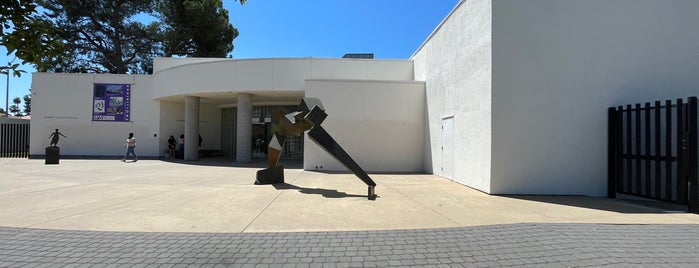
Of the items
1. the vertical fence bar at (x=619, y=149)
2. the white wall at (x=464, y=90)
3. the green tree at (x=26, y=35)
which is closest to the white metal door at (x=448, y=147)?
the white wall at (x=464, y=90)

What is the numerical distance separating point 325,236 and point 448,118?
8.42 metres

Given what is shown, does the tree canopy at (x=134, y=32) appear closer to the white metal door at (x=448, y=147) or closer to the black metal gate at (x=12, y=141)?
the black metal gate at (x=12, y=141)

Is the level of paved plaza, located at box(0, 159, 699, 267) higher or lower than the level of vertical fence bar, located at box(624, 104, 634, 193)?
lower

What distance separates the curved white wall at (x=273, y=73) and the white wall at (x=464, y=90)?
13.6ft

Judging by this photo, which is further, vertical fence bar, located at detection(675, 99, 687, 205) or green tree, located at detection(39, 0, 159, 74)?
green tree, located at detection(39, 0, 159, 74)

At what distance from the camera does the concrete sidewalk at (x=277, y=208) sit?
20.2 feet

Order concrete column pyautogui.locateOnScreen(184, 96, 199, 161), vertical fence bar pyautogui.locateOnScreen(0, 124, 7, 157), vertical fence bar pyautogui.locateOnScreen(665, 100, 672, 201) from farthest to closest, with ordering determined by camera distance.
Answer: vertical fence bar pyautogui.locateOnScreen(0, 124, 7, 157) → concrete column pyautogui.locateOnScreen(184, 96, 199, 161) → vertical fence bar pyautogui.locateOnScreen(665, 100, 672, 201)

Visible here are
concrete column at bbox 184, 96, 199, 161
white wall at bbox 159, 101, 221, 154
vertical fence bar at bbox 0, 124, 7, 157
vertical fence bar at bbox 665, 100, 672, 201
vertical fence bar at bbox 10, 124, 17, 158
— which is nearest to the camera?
vertical fence bar at bbox 665, 100, 672, 201

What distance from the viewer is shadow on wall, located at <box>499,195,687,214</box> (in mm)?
7715

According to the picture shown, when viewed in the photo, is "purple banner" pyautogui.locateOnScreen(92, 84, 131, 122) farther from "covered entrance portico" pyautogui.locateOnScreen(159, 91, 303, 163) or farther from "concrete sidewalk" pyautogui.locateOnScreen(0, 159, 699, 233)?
"concrete sidewalk" pyautogui.locateOnScreen(0, 159, 699, 233)

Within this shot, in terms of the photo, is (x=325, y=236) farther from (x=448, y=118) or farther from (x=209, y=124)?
(x=209, y=124)

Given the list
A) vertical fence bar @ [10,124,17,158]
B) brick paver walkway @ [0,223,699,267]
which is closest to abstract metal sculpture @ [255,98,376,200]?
brick paver walkway @ [0,223,699,267]

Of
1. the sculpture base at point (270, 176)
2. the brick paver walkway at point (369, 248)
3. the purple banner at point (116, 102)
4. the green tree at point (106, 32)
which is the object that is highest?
the green tree at point (106, 32)

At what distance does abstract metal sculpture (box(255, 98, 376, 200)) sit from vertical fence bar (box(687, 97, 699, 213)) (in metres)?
6.37
